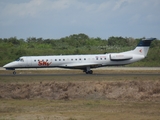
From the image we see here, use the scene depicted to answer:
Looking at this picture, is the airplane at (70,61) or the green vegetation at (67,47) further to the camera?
the green vegetation at (67,47)

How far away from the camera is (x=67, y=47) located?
10075 centimetres

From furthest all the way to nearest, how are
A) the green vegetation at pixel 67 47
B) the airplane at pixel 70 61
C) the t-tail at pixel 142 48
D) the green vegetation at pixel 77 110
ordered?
the green vegetation at pixel 67 47, the t-tail at pixel 142 48, the airplane at pixel 70 61, the green vegetation at pixel 77 110

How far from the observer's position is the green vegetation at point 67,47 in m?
79.3

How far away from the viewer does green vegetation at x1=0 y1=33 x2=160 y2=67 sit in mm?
79287

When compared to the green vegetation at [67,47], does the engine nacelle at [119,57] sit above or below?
below

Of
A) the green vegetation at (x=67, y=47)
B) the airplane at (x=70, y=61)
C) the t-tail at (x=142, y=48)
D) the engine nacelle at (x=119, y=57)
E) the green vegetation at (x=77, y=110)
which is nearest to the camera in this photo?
the green vegetation at (x=77, y=110)

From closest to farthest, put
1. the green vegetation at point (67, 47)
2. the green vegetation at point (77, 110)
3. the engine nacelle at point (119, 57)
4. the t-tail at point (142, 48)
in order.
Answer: the green vegetation at point (77, 110) < the engine nacelle at point (119, 57) < the t-tail at point (142, 48) < the green vegetation at point (67, 47)

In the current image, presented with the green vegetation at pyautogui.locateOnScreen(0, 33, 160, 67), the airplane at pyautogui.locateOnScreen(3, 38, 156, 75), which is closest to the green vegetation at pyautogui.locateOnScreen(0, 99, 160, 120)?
the airplane at pyautogui.locateOnScreen(3, 38, 156, 75)

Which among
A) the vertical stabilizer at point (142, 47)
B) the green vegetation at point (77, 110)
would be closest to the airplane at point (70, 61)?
the vertical stabilizer at point (142, 47)

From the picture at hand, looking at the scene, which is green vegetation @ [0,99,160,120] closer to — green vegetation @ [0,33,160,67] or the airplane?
the airplane

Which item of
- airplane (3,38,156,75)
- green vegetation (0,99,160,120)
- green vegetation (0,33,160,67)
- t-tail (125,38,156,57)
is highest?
green vegetation (0,33,160,67)

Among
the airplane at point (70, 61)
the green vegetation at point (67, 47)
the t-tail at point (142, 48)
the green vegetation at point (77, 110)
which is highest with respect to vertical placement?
the green vegetation at point (67, 47)

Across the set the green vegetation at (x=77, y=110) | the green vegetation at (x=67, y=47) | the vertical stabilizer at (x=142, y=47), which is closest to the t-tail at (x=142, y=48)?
the vertical stabilizer at (x=142, y=47)

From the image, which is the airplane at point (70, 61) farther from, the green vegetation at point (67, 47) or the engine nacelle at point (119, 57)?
the green vegetation at point (67, 47)
